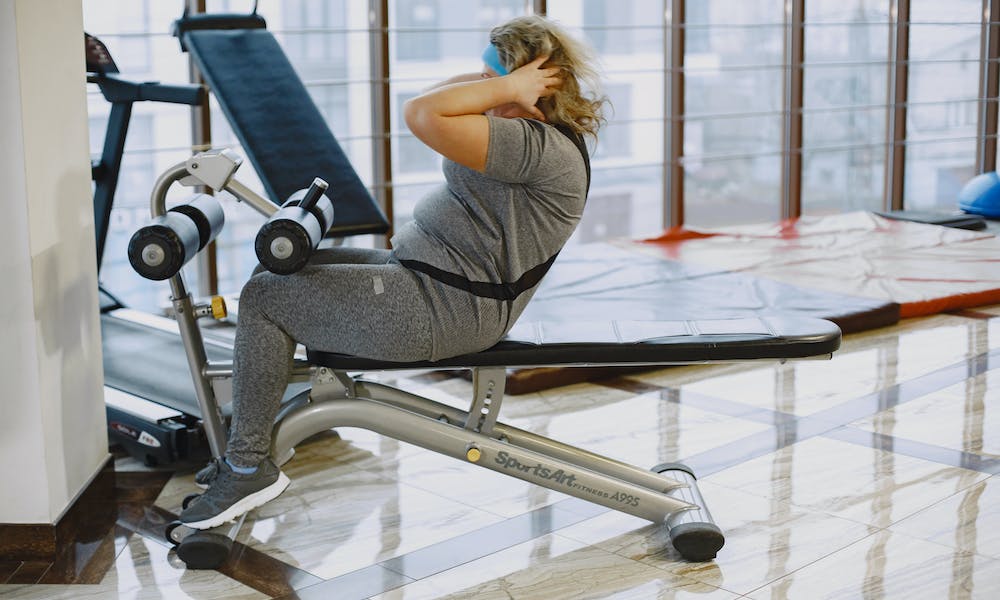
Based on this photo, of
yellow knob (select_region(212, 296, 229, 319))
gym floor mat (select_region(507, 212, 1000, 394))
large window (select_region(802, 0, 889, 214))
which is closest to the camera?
yellow knob (select_region(212, 296, 229, 319))

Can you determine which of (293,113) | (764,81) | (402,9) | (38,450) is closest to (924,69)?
(764,81)

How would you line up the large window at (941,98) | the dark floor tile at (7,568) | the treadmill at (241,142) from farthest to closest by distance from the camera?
1. the large window at (941,98)
2. the treadmill at (241,142)
3. the dark floor tile at (7,568)

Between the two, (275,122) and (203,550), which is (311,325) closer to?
(203,550)

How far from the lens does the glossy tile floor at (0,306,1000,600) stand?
2164mm

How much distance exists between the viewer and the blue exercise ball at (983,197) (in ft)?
21.4

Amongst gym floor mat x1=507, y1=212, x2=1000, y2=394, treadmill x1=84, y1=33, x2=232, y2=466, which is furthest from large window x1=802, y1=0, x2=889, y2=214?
treadmill x1=84, y1=33, x2=232, y2=466

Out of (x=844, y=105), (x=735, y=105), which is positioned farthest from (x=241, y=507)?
(x=844, y=105)

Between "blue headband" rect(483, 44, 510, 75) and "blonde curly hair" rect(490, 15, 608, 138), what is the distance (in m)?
0.01

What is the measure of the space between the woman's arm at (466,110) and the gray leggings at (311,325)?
28cm

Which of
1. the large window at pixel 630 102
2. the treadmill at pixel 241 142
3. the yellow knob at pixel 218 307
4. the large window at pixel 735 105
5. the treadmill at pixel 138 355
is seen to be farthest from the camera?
the large window at pixel 735 105

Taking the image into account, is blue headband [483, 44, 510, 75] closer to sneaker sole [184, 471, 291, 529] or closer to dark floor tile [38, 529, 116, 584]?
sneaker sole [184, 471, 291, 529]

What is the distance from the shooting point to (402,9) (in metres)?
5.86

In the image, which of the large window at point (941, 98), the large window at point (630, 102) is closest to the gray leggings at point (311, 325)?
the large window at point (630, 102)

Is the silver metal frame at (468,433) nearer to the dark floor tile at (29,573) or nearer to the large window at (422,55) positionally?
the dark floor tile at (29,573)
